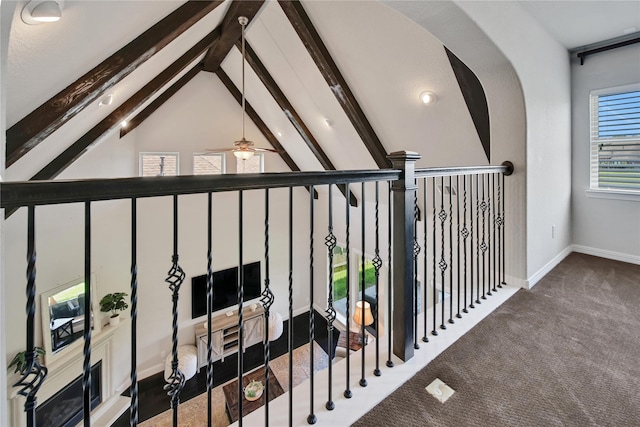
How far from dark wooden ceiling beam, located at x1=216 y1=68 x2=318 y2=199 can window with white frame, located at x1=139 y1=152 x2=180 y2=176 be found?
169 cm

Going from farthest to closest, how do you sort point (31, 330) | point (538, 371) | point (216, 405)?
1. point (216, 405)
2. point (538, 371)
3. point (31, 330)

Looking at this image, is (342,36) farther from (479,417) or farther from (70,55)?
(479,417)

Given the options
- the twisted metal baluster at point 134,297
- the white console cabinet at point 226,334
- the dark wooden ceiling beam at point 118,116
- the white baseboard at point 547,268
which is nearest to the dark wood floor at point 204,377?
the white console cabinet at point 226,334

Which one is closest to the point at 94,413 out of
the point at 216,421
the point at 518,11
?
the point at 216,421

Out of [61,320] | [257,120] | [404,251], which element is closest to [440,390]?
[404,251]

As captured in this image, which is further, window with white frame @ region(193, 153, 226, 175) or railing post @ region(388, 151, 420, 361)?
window with white frame @ region(193, 153, 226, 175)

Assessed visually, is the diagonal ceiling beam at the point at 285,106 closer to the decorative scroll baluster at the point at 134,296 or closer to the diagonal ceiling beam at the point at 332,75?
the diagonal ceiling beam at the point at 332,75

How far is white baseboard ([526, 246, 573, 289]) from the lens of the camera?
2.66m

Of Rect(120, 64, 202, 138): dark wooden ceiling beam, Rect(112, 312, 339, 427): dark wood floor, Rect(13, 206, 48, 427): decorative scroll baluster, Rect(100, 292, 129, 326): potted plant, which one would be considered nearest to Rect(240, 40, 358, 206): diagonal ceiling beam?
Rect(120, 64, 202, 138): dark wooden ceiling beam

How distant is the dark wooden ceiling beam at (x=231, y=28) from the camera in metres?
3.30

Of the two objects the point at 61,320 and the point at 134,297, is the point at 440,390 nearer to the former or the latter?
the point at 134,297

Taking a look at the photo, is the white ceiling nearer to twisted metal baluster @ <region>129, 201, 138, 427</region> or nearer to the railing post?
the railing post

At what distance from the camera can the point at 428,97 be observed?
3113 millimetres

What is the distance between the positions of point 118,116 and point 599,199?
19.1ft
